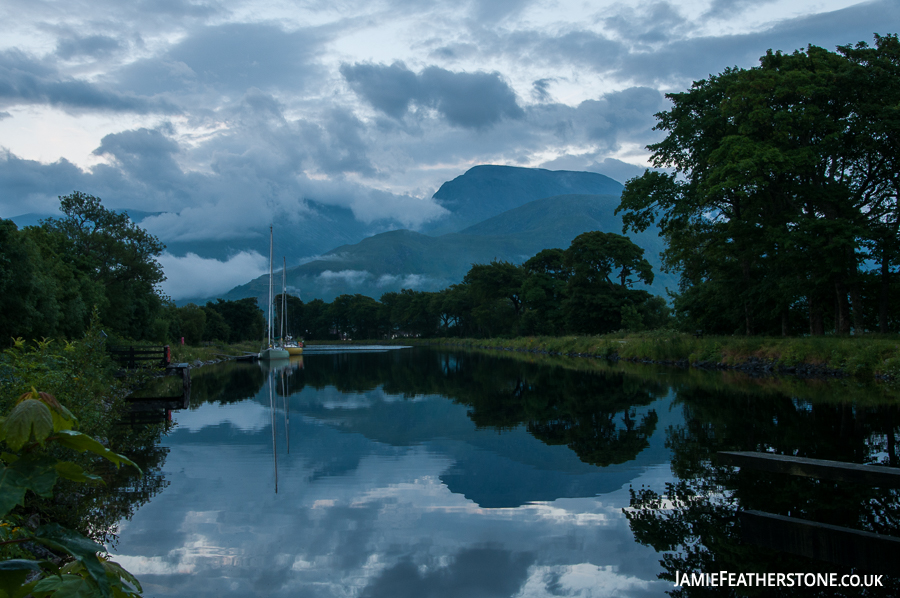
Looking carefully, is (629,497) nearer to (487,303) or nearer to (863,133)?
(863,133)

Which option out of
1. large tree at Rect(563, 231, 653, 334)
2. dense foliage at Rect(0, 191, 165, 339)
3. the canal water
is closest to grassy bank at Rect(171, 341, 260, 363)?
dense foliage at Rect(0, 191, 165, 339)

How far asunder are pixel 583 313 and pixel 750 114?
123 feet

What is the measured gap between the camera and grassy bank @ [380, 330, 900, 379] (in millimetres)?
21500

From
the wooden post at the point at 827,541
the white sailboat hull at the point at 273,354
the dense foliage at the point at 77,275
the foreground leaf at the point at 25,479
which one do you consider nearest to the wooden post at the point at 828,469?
the wooden post at the point at 827,541

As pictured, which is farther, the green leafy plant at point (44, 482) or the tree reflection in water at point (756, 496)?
the tree reflection in water at point (756, 496)

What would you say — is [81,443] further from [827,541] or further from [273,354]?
[273,354]

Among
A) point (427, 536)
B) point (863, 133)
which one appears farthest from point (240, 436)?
point (863, 133)

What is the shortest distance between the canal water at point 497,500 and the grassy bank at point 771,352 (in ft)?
18.0

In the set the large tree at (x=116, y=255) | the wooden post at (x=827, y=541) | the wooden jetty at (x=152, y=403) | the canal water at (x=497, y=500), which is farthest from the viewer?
the large tree at (x=116, y=255)

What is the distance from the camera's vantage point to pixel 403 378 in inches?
1233

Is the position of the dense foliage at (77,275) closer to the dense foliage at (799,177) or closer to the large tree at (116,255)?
the large tree at (116,255)

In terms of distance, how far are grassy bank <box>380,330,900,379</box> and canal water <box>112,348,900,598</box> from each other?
5.48m

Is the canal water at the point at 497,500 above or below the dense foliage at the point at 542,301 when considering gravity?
below

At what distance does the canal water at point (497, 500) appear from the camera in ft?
19.5
